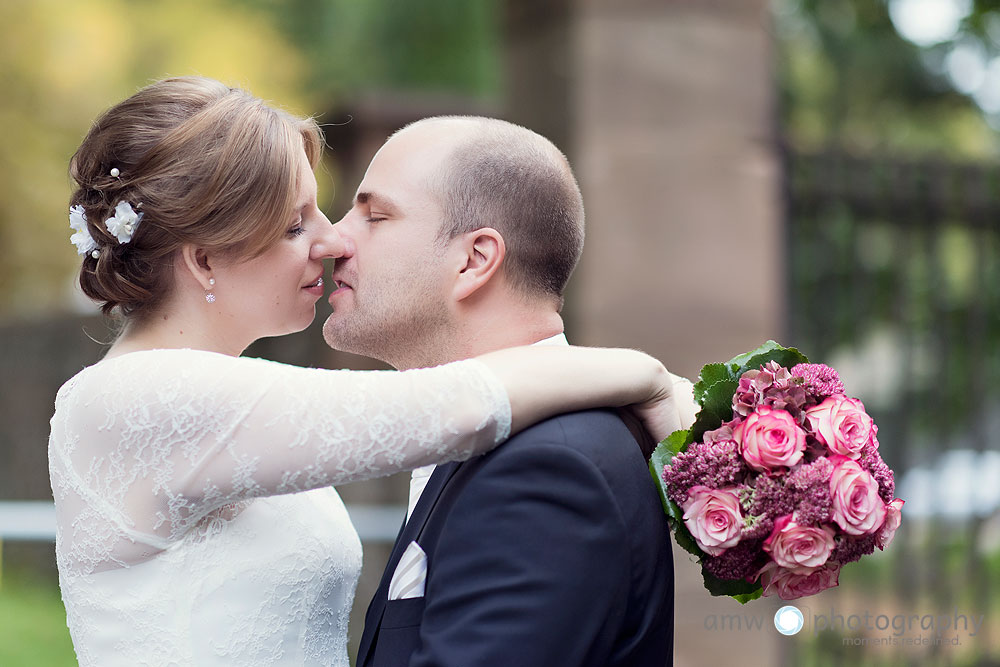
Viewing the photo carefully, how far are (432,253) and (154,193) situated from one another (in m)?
0.73

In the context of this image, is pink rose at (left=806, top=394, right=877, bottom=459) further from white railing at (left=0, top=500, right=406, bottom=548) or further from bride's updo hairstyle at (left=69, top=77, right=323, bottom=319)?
white railing at (left=0, top=500, right=406, bottom=548)

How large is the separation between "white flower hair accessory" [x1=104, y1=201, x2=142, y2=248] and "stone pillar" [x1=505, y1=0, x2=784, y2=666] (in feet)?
11.1

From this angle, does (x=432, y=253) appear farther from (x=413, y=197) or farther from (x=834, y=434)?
(x=834, y=434)

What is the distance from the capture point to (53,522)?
6027mm

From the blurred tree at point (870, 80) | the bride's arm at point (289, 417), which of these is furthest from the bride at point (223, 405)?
the blurred tree at point (870, 80)

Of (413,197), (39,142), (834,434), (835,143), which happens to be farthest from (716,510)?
(39,142)

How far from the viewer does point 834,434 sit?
242 cm

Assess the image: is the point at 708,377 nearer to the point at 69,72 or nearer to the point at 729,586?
the point at 729,586

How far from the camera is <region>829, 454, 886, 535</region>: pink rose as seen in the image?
7.66 ft

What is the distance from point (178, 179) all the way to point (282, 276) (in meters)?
0.39

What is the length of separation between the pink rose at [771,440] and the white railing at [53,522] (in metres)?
3.40

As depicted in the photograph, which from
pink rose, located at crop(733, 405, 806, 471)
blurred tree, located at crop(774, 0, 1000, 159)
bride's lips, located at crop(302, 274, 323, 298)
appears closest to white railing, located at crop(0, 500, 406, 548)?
bride's lips, located at crop(302, 274, 323, 298)

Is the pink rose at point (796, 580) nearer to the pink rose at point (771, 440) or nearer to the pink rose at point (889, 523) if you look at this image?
the pink rose at point (889, 523)

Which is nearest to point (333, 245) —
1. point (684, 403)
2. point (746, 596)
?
point (684, 403)
